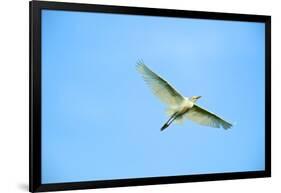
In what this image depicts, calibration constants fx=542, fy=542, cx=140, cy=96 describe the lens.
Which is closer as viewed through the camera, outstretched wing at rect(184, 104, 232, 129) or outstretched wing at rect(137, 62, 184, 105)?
outstretched wing at rect(137, 62, 184, 105)

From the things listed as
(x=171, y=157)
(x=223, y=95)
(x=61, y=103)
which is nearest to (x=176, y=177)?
(x=171, y=157)

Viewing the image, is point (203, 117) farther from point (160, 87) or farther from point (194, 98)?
point (160, 87)

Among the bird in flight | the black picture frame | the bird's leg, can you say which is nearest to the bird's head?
the bird in flight

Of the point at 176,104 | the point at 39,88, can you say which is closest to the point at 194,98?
the point at 176,104

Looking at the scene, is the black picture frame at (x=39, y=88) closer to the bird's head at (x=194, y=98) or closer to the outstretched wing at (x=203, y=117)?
the outstretched wing at (x=203, y=117)

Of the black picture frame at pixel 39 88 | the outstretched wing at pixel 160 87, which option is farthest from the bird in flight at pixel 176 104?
the black picture frame at pixel 39 88

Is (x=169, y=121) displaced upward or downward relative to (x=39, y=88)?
downward

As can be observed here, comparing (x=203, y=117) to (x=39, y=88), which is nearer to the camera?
(x=39, y=88)

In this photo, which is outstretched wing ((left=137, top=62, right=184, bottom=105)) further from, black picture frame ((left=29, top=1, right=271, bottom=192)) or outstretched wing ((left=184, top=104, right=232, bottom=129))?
black picture frame ((left=29, top=1, right=271, bottom=192))
